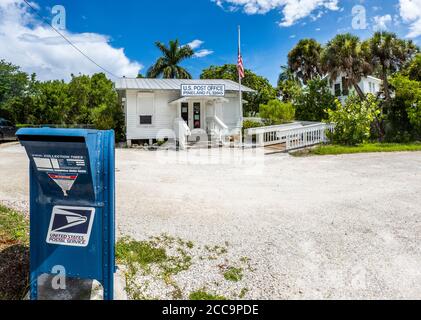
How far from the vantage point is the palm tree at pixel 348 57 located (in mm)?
22703

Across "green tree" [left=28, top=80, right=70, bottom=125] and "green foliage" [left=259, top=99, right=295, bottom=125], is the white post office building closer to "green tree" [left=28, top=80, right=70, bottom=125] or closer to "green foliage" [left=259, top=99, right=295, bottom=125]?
"green foliage" [left=259, top=99, right=295, bottom=125]

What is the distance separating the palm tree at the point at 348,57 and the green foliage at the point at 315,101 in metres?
1.73

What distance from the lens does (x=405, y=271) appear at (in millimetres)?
3582

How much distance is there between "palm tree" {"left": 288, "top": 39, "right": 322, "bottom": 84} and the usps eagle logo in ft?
121

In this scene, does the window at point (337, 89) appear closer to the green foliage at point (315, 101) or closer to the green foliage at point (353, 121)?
the green foliage at point (315, 101)

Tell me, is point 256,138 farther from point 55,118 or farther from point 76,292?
point 55,118

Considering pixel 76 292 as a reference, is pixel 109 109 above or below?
above

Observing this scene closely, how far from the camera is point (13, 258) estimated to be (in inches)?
144

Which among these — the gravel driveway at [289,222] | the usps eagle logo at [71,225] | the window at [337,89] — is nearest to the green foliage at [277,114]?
the gravel driveway at [289,222]

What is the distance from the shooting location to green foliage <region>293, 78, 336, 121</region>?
24.3 metres

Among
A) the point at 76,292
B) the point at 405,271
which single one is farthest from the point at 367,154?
the point at 76,292

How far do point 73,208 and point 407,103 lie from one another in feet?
66.5

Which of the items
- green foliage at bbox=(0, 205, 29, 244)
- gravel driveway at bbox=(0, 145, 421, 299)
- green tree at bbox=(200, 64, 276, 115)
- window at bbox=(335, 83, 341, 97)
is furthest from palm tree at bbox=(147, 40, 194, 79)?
green foliage at bbox=(0, 205, 29, 244)
